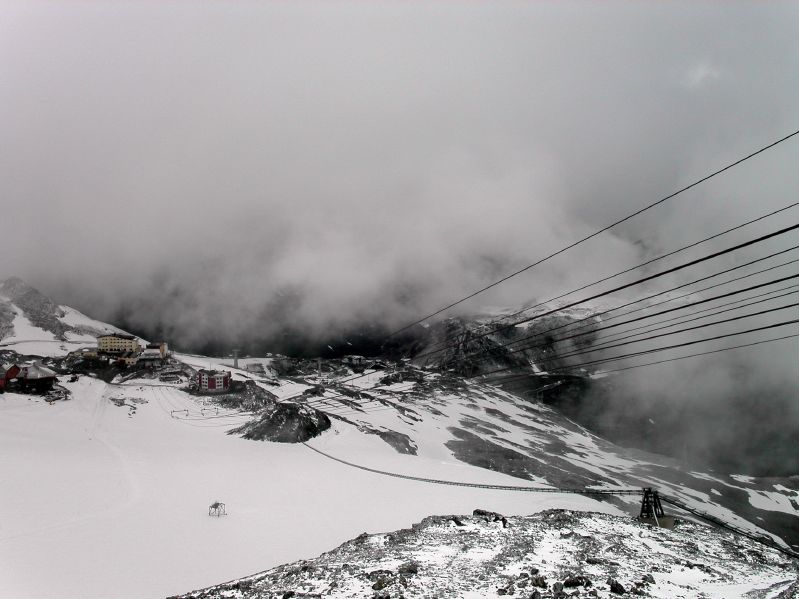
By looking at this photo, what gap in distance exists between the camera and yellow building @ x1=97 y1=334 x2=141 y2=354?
129 meters

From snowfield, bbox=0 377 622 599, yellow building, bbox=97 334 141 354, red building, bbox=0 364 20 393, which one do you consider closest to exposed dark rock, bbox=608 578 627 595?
snowfield, bbox=0 377 622 599

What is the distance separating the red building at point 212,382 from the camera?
95938 mm

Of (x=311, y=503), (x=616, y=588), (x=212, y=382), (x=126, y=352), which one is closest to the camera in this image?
(x=616, y=588)

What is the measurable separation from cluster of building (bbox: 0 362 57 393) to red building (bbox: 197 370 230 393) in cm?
2579

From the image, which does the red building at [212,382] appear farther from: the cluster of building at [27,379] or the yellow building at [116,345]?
the yellow building at [116,345]

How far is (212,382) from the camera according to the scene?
9669 centimetres

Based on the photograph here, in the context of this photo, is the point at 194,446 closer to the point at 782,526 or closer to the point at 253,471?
the point at 253,471

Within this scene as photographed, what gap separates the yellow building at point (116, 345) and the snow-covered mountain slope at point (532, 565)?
422 ft

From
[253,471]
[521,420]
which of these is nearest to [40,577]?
[253,471]

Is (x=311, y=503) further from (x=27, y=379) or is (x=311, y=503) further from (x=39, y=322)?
(x=39, y=322)

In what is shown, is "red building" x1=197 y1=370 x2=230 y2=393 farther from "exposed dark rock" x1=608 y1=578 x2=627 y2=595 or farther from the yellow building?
"exposed dark rock" x1=608 y1=578 x2=627 y2=595

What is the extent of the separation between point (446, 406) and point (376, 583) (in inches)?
5213

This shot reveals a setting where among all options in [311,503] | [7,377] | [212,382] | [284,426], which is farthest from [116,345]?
[311,503]

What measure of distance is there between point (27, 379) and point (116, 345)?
55.5 metres
